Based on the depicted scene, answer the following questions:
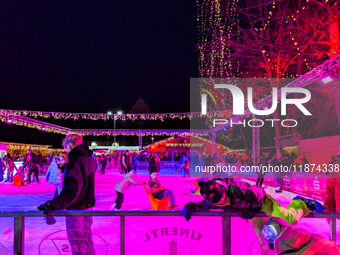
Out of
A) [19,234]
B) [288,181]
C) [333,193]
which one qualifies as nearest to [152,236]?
[19,234]

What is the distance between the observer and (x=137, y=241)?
8.31ft

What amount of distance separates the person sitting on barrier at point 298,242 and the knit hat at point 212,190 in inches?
19.7

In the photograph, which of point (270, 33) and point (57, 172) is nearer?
point (57, 172)

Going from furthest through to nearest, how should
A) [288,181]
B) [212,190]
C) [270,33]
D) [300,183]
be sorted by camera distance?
1. [270,33]
2. [288,181]
3. [300,183]
4. [212,190]

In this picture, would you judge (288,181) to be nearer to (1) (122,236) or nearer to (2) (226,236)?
(2) (226,236)

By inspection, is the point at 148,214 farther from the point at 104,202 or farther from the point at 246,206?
the point at 104,202

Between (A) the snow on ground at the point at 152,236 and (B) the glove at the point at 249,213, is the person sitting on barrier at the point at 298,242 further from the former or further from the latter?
(A) the snow on ground at the point at 152,236

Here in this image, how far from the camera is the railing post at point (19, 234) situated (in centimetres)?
254

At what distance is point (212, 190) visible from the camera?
229cm

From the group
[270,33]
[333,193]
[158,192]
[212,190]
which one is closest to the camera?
[212,190]

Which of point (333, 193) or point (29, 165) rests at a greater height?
point (333, 193)

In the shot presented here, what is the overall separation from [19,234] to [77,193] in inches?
28.0

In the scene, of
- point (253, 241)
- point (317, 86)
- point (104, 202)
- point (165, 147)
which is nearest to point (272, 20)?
point (317, 86)

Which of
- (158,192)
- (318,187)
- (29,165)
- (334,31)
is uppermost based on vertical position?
(334,31)
